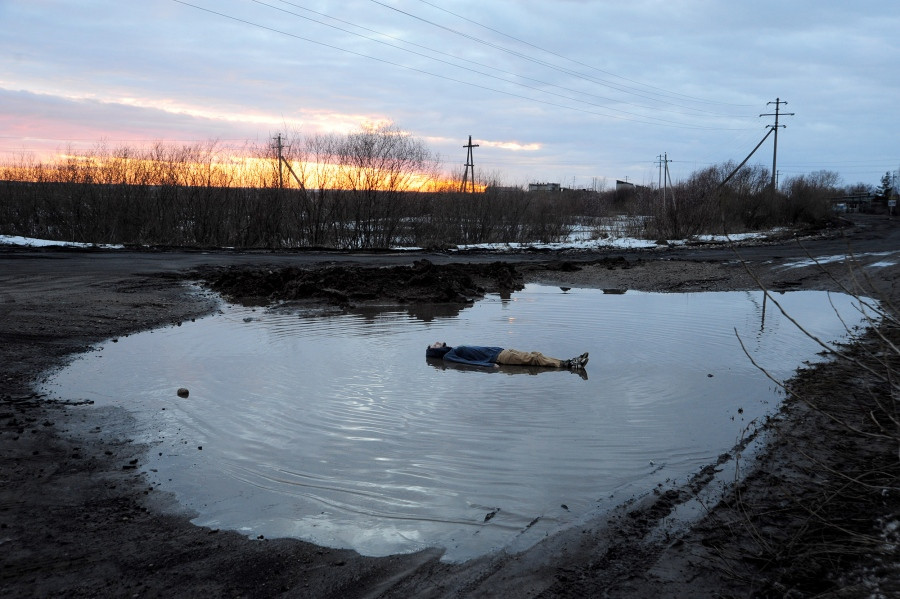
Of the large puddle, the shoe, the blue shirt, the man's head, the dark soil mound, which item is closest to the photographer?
the large puddle

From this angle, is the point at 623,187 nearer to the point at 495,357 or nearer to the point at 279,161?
the point at 279,161

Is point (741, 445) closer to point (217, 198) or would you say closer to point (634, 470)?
point (634, 470)

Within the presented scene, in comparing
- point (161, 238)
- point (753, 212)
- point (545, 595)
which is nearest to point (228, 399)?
point (545, 595)

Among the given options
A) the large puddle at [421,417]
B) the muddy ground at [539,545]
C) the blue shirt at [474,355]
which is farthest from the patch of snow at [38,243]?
the blue shirt at [474,355]

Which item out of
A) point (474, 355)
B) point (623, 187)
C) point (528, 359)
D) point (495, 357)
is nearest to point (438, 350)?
point (474, 355)

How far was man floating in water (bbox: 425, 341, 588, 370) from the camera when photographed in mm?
9547

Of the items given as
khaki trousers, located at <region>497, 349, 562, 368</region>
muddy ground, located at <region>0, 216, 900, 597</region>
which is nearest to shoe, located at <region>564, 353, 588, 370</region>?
khaki trousers, located at <region>497, 349, 562, 368</region>

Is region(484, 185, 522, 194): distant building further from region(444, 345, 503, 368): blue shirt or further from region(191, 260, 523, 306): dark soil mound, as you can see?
region(444, 345, 503, 368): blue shirt

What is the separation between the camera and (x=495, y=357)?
386 inches

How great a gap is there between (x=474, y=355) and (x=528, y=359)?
0.80 m

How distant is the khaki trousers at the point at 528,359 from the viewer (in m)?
9.56

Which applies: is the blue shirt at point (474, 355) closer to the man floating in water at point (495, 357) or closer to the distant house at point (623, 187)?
the man floating in water at point (495, 357)

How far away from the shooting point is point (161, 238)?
33.9 metres

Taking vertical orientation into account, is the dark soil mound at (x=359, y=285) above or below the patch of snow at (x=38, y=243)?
below
